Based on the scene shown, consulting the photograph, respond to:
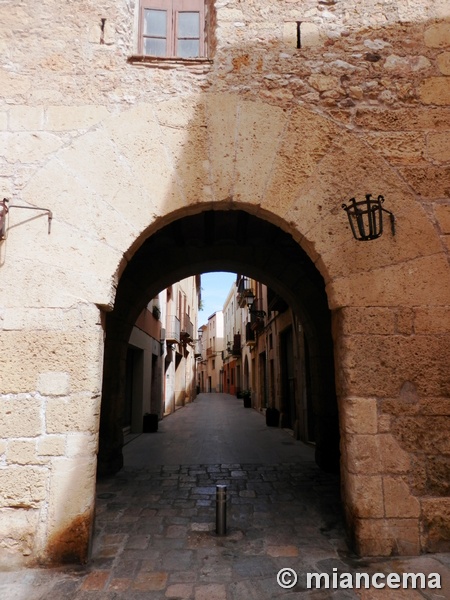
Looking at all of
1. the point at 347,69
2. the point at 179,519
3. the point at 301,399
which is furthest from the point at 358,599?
the point at 301,399

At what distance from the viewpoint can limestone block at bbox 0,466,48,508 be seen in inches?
102

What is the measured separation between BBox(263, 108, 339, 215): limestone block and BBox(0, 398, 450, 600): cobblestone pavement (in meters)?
2.50

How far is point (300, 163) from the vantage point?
317cm

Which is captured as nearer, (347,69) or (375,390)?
(375,390)

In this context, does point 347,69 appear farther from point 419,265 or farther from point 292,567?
point 292,567

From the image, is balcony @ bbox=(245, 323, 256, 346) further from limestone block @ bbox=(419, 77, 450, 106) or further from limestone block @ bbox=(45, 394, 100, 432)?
limestone block @ bbox=(45, 394, 100, 432)

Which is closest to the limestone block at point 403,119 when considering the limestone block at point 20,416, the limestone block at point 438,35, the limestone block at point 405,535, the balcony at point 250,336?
the limestone block at point 438,35

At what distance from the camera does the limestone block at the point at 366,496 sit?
2674 mm

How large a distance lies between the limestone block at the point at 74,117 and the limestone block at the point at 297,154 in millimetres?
1482

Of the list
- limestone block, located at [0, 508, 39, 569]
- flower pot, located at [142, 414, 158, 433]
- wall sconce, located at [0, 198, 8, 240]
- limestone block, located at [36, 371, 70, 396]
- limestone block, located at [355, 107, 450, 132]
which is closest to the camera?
limestone block, located at [0, 508, 39, 569]

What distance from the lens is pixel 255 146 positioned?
3.20m

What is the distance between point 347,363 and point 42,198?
8.66 ft

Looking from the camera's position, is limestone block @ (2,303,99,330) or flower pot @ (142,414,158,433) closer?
limestone block @ (2,303,99,330)

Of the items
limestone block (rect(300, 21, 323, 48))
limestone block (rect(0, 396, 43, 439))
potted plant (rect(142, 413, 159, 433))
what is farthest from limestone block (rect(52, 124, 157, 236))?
potted plant (rect(142, 413, 159, 433))
